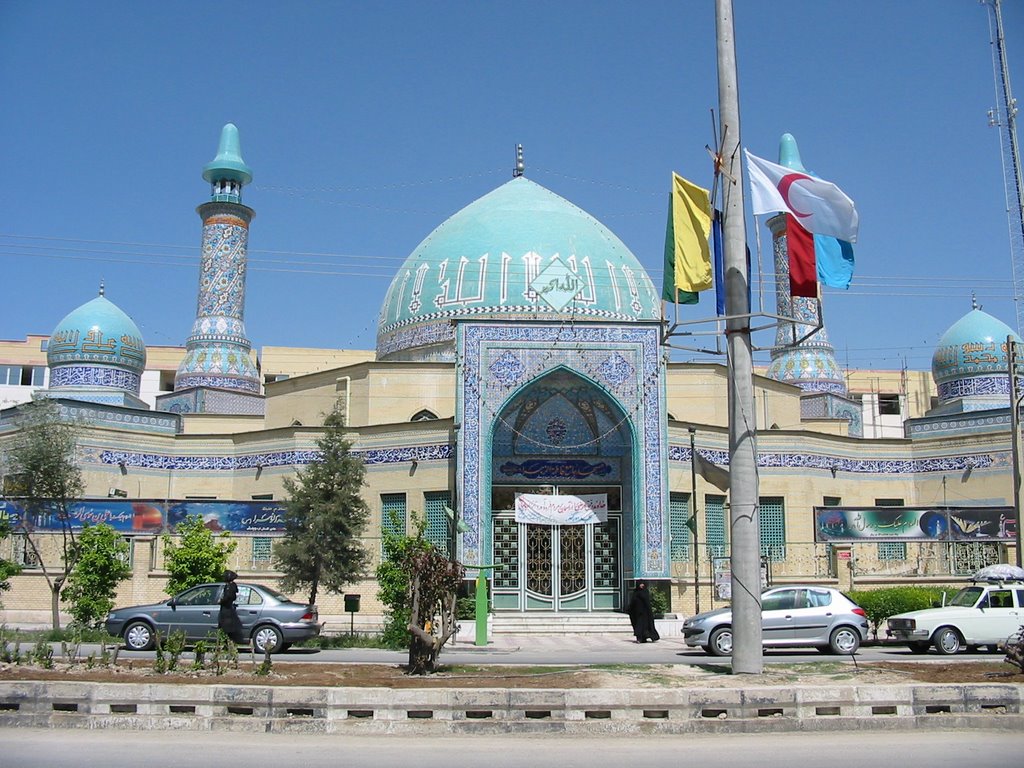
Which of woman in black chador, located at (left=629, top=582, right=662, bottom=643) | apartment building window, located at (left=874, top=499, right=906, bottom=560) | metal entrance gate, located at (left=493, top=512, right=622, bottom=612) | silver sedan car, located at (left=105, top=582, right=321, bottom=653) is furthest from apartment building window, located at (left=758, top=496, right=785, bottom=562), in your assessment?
silver sedan car, located at (left=105, top=582, right=321, bottom=653)

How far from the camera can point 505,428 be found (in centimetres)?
2400

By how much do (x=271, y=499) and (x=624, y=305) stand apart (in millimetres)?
10692

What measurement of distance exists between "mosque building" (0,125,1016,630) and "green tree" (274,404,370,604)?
1.70 metres

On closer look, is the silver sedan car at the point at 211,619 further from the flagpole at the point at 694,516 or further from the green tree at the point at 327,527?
the flagpole at the point at 694,516

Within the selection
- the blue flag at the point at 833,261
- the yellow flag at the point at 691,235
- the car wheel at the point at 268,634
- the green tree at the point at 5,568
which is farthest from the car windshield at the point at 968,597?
the green tree at the point at 5,568

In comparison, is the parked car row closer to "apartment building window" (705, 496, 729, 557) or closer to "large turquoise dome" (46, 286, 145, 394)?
"apartment building window" (705, 496, 729, 557)

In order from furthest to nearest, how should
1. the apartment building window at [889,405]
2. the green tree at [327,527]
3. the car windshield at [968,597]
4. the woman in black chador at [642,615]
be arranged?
the apartment building window at [889,405]
the green tree at [327,527]
the woman in black chador at [642,615]
the car windshield at [968,597]

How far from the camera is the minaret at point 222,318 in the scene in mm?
30766

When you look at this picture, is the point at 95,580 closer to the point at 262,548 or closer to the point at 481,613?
the point at 262,548

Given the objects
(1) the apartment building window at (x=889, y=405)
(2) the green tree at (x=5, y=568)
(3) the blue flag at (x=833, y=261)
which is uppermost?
(1) the apartment building window at (x=889, y=405)

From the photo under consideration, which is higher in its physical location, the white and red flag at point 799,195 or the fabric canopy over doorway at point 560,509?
the white and red flag at point 799,195

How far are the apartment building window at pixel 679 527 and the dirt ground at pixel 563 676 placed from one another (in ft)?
36.4

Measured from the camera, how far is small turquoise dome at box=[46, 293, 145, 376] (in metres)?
31.0

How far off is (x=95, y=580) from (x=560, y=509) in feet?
32.8
